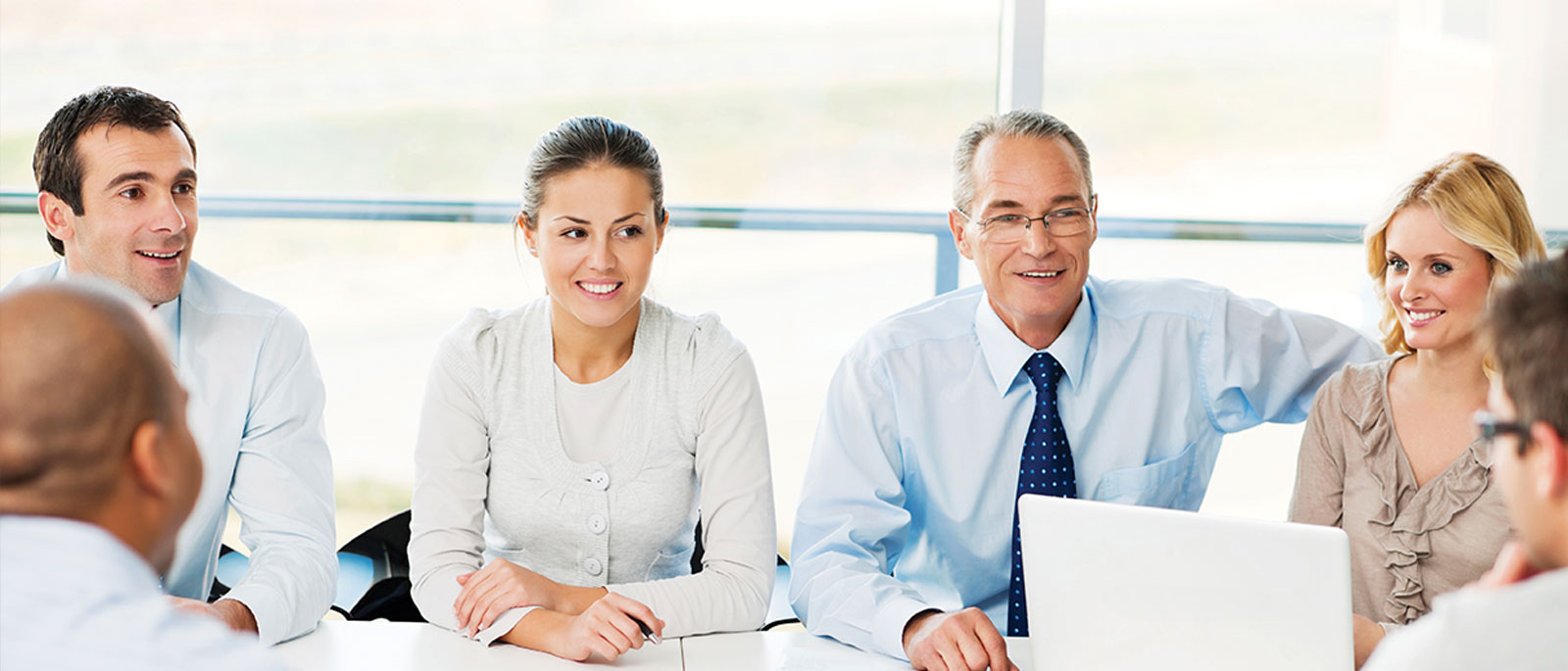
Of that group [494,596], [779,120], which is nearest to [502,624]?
[494,596]

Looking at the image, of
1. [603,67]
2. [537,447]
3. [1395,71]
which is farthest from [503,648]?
[1395,71]

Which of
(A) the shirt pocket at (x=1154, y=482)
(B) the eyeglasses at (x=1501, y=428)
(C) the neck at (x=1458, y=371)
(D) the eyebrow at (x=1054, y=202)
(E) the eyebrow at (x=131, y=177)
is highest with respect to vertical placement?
(E) the eyebrow at (x=131, y=177)

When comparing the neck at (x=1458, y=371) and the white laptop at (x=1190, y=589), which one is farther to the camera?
the neck at (x=1458, y=371)

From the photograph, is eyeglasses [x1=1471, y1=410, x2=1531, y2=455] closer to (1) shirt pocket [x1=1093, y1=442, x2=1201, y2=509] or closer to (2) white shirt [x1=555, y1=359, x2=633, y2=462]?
(1) shirt pocket [x1=1093, y1=442, x2=1201, y2=509]

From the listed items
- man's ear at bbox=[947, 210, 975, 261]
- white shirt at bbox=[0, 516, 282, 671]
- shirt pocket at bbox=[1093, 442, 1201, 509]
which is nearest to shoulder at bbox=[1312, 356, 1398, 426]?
shirt pocket at bbox=[1093, 442, 1201, 509]

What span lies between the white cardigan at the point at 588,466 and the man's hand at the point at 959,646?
36 cm

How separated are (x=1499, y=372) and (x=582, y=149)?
1438 mm

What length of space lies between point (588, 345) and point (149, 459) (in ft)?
3.92

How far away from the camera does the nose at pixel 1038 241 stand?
2.12 m

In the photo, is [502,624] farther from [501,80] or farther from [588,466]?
[501,80]

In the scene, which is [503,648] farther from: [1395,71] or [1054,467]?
→ [1395,71]

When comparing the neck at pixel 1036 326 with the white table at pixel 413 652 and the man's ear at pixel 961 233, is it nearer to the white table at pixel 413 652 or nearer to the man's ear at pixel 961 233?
the man's ear at pixel 961 233

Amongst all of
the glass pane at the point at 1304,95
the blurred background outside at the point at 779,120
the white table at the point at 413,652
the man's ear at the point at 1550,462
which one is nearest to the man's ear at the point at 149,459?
the white table at the point at 413,652

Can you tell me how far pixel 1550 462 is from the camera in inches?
37.0
